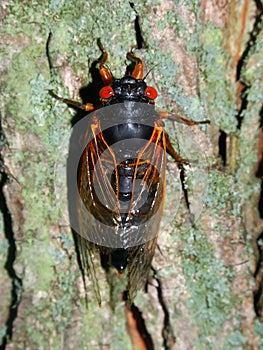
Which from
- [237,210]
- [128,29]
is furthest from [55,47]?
[237,210]

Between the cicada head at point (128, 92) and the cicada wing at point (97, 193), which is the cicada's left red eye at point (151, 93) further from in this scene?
the cicada wing at point (97, 193)

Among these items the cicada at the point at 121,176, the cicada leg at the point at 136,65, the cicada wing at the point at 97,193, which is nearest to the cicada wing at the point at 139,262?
the cicada at the point at 121,176

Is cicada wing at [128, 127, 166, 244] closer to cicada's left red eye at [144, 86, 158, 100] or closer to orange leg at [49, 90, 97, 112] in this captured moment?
cicada's left red eye at [144, 86, 158, 100]

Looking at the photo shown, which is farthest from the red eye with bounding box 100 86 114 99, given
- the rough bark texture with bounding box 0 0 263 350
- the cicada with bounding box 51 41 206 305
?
the rough bark texture with bounding box 0 0 263 350

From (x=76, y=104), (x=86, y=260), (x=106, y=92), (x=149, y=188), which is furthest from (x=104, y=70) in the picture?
(x=86, y=260)

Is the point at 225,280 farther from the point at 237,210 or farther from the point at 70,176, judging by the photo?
the point at 70,176

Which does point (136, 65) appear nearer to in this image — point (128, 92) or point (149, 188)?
point (128, 92)

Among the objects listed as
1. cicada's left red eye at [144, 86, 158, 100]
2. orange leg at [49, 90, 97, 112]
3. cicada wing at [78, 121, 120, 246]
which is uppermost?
cicada's left red eye at [144, 86, 158, 100]

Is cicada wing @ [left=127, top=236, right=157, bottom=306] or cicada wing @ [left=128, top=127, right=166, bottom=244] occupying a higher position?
cicada wing @ [left=128, top=127, right=166, bottom=244]
